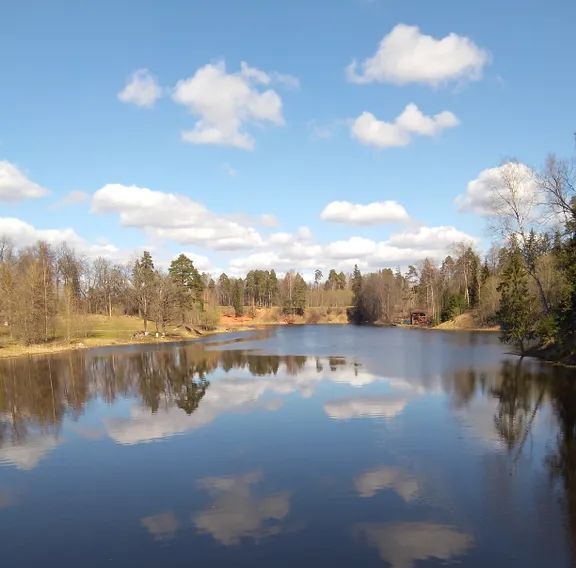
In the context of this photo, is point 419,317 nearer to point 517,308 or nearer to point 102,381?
point 517,308

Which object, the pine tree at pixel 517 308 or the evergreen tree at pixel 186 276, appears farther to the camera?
the evergreen tree at pixel 186 276

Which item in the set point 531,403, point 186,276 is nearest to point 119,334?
point 186,276

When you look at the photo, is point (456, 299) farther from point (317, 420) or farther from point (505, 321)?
point (317, 420)

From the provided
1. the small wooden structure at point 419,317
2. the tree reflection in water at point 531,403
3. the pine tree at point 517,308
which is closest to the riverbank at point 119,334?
the small wooden structure at point 419,317

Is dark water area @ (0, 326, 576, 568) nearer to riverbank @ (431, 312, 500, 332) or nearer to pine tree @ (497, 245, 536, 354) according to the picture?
pine tree @ (497, 245, 536, 354)

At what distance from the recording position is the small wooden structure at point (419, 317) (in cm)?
10738

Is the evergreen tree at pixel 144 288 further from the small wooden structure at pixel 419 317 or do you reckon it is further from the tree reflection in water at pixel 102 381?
the small wooden structure at pixel 419 317

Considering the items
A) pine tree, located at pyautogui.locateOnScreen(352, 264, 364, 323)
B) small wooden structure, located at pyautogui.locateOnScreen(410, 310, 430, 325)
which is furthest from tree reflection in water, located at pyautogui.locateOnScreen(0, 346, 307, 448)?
pine tree, located at pyautogui.locateOnScreen(352, 264, 364, 323)

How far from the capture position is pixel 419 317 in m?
110

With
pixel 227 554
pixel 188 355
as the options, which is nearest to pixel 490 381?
pixel 227 554

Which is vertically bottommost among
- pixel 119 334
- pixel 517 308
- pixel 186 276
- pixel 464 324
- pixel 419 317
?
pixel 464 324

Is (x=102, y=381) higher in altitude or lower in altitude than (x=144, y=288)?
lower

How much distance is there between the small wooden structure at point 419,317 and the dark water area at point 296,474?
77165 mm

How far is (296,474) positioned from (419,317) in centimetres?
9917
